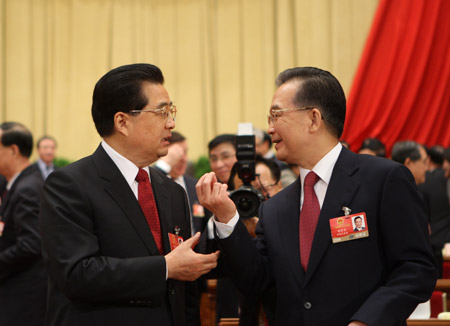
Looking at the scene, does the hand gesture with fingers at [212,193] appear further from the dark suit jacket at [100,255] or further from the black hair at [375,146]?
the black hair at [375,146]

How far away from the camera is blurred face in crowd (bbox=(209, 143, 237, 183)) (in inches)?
191

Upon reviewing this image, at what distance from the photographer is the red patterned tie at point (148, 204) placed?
235 cm

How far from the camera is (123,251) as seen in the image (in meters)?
2.21

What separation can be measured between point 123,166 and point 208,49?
23.9ft

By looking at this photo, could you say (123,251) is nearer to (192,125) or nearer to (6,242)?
(6,242)

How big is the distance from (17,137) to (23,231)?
75 cm

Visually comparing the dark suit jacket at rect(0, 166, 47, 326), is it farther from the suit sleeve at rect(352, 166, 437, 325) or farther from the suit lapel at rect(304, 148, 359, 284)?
the suit sleeve at rect(352, 166, 437, 325)

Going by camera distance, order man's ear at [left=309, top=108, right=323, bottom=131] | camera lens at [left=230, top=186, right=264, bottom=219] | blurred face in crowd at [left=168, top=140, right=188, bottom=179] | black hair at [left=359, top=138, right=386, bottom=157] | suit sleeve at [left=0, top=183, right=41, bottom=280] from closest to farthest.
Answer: man's ear at [left=309, top=108, right=323, bottom=131]
camera lens at [left=230, top=186, right=264, bottom=219]
suit sleeve at [left=0, top=183, right=41, bottom=280]
blurred face in crowd at [left=168, top=140, right=188, bottom=179]
black hair at [left=359, top=138, right=386, bottom=157]

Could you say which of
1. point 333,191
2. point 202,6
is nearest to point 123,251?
point 333,191

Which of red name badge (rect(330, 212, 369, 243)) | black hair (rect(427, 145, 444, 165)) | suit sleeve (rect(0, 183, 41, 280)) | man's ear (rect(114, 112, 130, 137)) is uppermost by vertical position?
man's ear (rect(114, 112, 130, 137))

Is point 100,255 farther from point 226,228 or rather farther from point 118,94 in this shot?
point 118,94

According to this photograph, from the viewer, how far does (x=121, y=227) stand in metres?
2.22

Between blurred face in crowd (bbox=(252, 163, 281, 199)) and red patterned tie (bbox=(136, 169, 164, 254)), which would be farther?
blurred face in crowd (bbox=(252, 163, 281, 199))

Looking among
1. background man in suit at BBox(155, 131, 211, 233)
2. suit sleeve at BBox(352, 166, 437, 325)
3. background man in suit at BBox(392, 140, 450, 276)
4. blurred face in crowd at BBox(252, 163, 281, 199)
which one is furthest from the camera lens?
background man in suit at BBox(392, 140, 450, 276)
